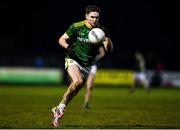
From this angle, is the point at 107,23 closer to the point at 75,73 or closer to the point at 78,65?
the point at 78,65

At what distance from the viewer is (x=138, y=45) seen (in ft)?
177

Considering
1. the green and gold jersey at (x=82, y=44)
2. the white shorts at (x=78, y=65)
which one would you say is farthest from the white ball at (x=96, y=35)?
the white shorts at (x=78, y=65)

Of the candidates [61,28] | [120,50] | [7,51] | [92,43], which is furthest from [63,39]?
[61,28]

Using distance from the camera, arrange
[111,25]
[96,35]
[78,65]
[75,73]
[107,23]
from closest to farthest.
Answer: [96,35], [75,73], [78,65], [107,23], [111,25]

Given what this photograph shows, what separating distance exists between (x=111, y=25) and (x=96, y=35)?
45.7m

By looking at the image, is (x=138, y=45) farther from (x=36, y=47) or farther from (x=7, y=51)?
(x=7, y=51)

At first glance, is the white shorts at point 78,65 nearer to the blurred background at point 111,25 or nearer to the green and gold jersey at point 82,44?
the green and gold jersey at point 82,44

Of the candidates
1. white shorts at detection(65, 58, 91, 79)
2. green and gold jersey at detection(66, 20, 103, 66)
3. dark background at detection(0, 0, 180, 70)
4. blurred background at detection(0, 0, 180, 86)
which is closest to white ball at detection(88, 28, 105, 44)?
green and gold jersey at detection(66, 20, 103, 66)

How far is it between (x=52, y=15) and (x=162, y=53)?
14.0 metres

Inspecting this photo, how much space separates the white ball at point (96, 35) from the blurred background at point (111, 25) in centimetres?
3749

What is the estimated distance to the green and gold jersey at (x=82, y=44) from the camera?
37.4 feet

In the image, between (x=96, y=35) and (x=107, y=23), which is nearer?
(x=96, y=35)

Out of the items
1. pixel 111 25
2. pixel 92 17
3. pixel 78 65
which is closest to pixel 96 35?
pixel 92 17

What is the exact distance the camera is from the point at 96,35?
11.1 meters
